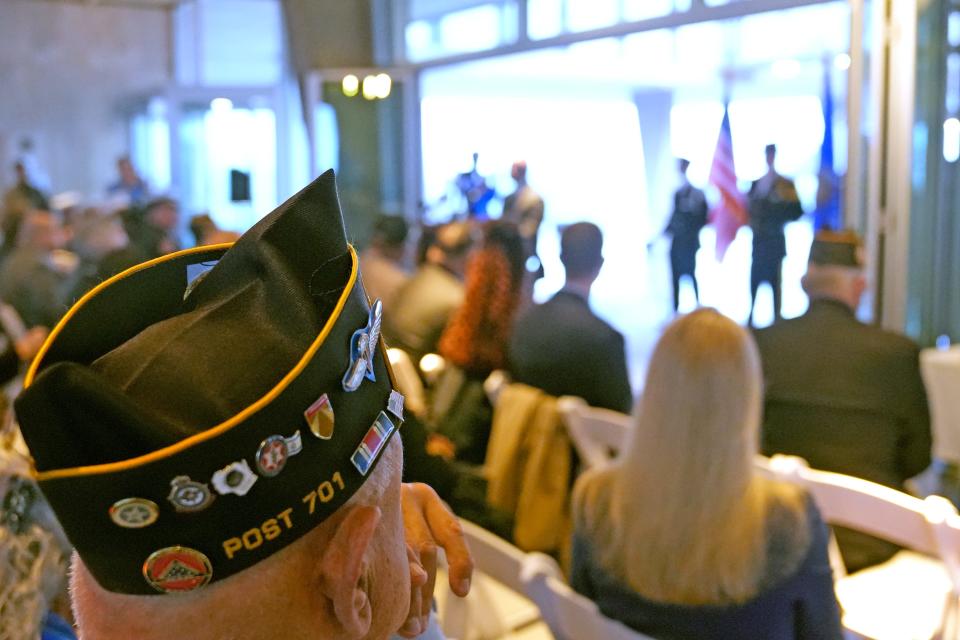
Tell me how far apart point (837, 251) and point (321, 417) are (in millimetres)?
3244

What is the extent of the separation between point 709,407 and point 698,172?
29.8 ft

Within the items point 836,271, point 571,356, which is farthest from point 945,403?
point 571,356

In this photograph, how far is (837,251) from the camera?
3611 millimetres

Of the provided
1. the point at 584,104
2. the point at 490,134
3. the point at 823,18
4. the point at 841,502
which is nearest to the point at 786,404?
the point at 841,502

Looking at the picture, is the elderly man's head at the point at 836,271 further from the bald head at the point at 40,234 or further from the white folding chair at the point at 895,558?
the bald head at the point at 40,234

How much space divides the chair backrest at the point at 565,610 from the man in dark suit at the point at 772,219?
687cm

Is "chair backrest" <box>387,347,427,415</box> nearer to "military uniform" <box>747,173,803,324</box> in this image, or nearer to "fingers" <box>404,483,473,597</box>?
"fingers" <box>404,483,473,597</box>

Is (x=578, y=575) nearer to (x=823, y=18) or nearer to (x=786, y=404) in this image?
(x=786, y=404)

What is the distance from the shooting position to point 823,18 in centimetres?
1456

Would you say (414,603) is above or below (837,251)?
below

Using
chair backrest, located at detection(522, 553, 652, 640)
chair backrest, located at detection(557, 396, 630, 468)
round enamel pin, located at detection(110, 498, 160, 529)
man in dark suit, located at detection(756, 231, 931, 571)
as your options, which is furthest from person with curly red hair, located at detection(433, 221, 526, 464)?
round enamel pin, located at detection(110, 498, 160, 529)

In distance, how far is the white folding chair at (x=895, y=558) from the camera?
6.84 feet

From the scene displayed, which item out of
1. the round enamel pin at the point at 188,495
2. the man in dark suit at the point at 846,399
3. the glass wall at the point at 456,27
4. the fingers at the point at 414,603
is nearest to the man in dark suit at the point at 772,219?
the glass wall at the point at 456,27

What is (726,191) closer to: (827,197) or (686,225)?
(686,225)
